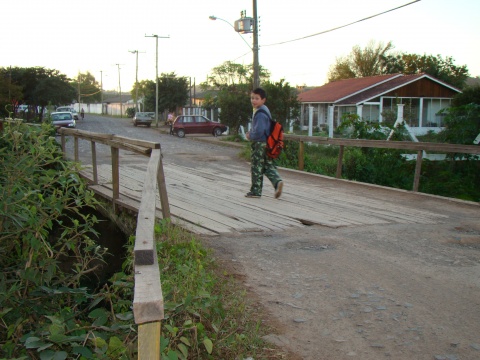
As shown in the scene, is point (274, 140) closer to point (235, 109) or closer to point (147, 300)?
point (147, 300)

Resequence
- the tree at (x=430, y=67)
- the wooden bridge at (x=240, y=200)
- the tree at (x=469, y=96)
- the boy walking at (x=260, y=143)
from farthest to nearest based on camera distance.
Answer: the tree at (x=430, y=67) → the tree at (x=469, y=96) → the boy walking at (x=260, y=143) → the wooden bridge at (x=240, y=200)

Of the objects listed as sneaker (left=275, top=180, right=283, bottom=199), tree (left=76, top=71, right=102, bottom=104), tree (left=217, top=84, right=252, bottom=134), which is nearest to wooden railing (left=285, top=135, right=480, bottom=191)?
sneaker (left=275, top=180, right=283, bottom=199)

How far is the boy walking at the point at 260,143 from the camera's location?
8258mm

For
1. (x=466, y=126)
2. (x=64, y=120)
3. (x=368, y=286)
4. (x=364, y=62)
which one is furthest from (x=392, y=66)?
(x=368, y=286)

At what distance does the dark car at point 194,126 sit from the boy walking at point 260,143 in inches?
1117

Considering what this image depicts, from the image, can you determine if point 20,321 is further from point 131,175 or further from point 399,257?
point 131,175

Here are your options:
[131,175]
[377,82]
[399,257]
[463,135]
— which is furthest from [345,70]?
[399,257]

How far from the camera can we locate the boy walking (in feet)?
27.1

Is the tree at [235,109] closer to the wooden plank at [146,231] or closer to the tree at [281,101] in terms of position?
the tree at [281,101]

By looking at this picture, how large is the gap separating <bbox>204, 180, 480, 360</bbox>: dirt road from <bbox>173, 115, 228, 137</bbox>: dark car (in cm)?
3066

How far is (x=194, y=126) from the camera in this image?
122ft

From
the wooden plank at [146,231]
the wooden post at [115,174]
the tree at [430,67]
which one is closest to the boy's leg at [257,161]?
the wooden post at [115,174]

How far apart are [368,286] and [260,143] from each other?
421 cm

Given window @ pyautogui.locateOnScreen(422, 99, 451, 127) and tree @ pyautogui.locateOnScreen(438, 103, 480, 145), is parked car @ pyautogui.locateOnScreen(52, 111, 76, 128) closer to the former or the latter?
window @ pyautogui.locateOnScreen(422, 99, 451, 127)
